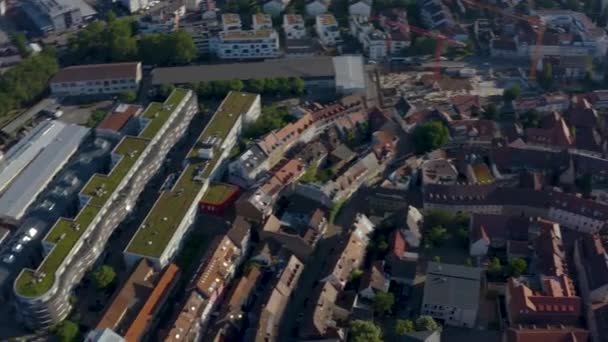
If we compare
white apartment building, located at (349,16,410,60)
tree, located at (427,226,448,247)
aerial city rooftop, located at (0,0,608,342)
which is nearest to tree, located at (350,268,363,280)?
aerial city rooftop, located at (0,0,608,342)

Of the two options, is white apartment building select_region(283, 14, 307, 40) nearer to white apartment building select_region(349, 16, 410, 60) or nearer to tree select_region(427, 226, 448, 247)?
white apartment building select_region(349, 16, 410, 60)

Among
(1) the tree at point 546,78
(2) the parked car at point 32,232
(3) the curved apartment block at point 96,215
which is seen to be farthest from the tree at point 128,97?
(1) the tree at point 546,78

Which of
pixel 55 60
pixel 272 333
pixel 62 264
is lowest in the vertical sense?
pixel 272 333

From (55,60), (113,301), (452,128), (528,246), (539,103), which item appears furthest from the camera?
(55,60)

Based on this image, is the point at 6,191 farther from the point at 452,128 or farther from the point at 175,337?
the point at 452,128

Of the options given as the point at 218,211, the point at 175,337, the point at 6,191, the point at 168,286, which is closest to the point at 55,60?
the point at 6,191

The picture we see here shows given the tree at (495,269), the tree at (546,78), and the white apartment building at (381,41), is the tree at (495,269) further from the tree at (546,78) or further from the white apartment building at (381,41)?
the white apartment building at (381,41)
